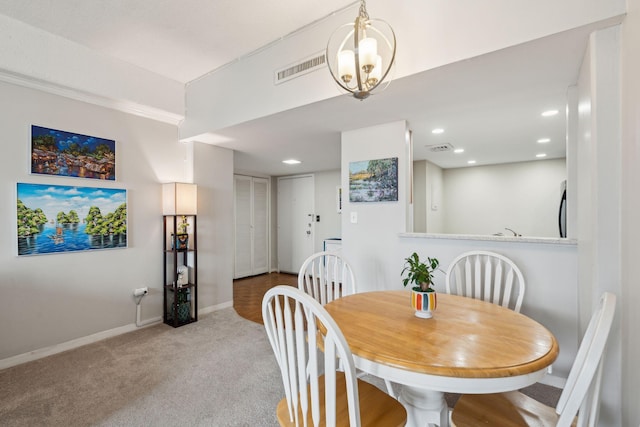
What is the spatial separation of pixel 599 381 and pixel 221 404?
1.94m

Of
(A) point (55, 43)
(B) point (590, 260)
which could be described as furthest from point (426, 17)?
(A) point (55, 43)

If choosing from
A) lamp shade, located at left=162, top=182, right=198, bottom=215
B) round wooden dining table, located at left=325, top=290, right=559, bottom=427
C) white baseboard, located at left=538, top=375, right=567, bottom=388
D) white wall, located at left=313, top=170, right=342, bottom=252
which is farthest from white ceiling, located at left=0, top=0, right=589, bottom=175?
white wall, located at left=313, top=170, right=342, bottom=252

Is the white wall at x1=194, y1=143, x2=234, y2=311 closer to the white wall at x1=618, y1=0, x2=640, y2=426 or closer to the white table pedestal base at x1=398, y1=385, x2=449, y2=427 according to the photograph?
the white table pedestal base at x1=398, y1=385, x2=449, y2=427

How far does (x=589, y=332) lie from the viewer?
1.06 m

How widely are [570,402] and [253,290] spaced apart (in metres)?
4.41

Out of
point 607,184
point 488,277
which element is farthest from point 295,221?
point 607,184

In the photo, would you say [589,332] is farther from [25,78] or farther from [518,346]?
[25,78]

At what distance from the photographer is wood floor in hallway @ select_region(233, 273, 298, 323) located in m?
3.71

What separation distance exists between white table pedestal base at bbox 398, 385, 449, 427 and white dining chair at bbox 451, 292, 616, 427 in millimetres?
126

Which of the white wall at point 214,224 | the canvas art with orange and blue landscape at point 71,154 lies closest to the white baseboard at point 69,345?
the white wall at point 214,224

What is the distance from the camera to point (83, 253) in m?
2.75

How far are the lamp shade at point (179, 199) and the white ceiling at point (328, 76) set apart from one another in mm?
755

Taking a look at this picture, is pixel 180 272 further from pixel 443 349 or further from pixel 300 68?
pixel 443 349

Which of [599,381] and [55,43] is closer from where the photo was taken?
[599,381]
